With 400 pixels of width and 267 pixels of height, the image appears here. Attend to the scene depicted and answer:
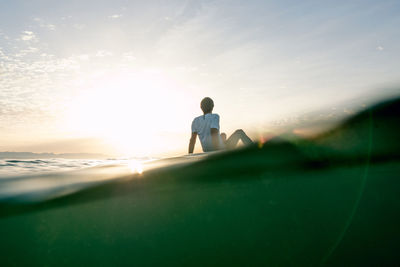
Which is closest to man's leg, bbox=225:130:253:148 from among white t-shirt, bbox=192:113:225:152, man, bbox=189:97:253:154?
man, bbox=189:97:253:154

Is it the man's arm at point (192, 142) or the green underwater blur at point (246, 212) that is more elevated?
the man's arm at point (192, 142)

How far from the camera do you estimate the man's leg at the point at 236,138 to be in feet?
25.7

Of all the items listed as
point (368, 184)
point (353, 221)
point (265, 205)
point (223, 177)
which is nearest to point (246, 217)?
point (265, 205)

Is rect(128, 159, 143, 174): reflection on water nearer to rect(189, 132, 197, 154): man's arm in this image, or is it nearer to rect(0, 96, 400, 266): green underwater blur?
rect(0, 96, 400, 266): green underwater blur

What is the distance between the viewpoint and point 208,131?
7.19 metres

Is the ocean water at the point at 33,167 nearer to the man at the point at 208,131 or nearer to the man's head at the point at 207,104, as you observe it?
the man at the point at 208,131

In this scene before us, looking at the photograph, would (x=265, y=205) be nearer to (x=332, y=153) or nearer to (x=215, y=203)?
(x=215, y=203)

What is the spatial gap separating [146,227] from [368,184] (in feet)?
8.02

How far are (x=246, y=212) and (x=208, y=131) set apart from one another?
4.28m

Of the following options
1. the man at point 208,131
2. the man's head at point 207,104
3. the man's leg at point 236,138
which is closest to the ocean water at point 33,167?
the man at point 208,131

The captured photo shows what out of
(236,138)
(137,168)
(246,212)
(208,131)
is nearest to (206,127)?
(208,131)

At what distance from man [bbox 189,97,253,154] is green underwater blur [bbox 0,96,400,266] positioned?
3.82 m

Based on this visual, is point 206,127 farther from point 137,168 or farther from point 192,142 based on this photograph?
point 137,168

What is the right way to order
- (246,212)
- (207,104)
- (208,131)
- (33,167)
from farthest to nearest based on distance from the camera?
(207,104), (208,131), (33,167), (246,212)
